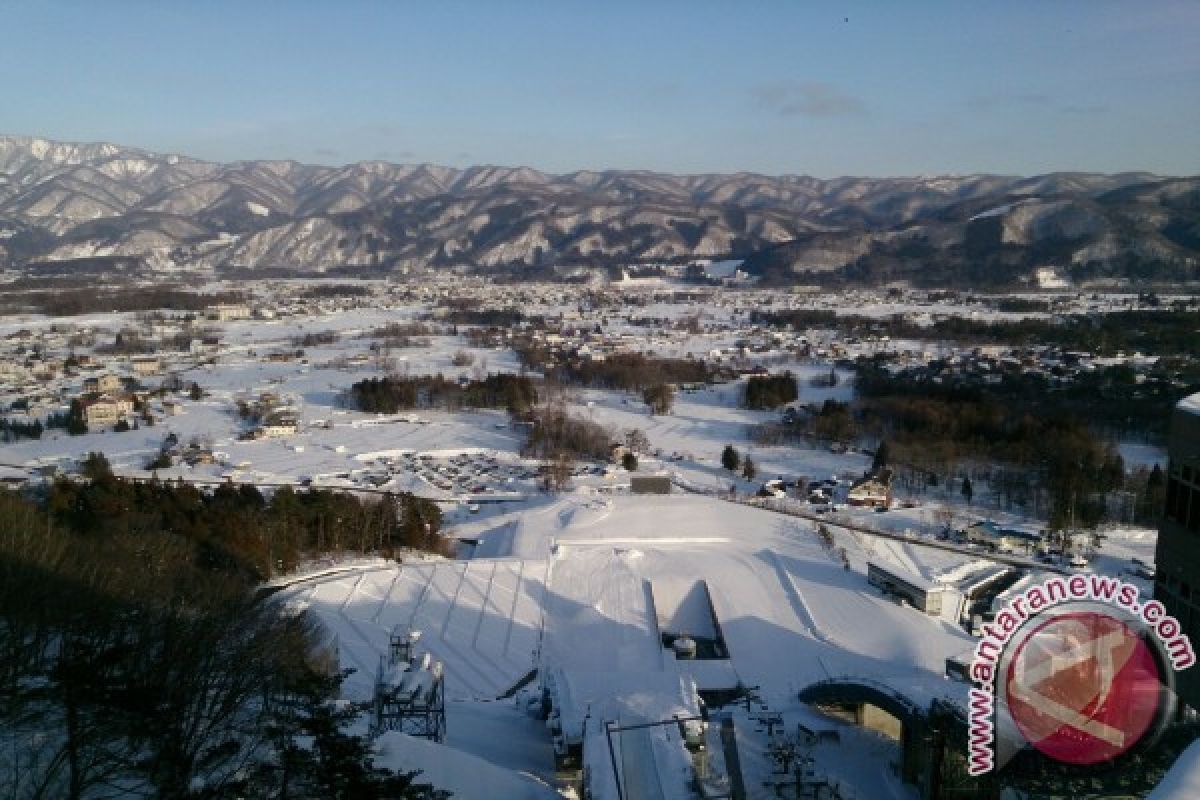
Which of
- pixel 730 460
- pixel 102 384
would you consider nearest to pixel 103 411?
pixel 102 384

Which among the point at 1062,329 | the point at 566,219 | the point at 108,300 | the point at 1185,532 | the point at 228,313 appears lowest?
the point at 228,313

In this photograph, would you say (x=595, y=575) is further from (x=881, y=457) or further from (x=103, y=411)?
(x=103, y=411)

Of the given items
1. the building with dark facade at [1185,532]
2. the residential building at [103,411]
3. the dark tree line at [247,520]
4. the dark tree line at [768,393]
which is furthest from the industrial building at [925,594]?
the residential building at [103,411]

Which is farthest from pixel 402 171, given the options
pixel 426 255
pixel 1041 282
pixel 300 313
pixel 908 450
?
pixel 908 450

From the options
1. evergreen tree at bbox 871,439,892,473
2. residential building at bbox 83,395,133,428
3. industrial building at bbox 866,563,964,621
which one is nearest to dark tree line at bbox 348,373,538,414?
residential building at bbox 83,395,133,428

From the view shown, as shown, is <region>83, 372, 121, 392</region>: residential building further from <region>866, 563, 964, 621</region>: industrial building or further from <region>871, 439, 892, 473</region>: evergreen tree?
<region>866, 563, 964, 621</region>: industrial building

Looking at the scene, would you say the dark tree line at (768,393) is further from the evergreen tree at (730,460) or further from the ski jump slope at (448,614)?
the ski jump slope at (448,614)
